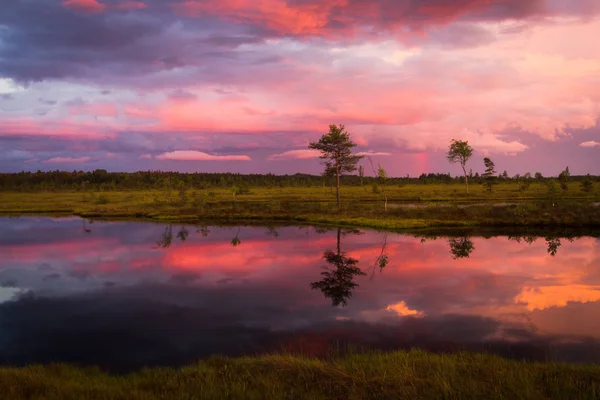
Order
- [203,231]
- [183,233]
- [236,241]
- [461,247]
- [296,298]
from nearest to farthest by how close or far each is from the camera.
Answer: [296,298] → [461,247] → [236,241] → [183,233] → [203,231]

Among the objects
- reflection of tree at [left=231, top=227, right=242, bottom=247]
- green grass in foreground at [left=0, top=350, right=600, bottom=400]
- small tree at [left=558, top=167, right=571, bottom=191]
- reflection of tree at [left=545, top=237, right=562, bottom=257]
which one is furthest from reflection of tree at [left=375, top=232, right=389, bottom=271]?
small tree at [left=558, top=167, right=571, bottom=191]

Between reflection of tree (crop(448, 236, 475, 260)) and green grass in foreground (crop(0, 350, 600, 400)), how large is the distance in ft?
63.0

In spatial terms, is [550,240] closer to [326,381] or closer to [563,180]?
[326,381]

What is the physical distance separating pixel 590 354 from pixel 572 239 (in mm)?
27050

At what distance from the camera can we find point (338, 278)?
23.4m

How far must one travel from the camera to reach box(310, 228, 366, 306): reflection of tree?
1998 centimetres

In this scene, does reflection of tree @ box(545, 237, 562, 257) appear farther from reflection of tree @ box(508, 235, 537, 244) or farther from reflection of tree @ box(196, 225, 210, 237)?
reflection of tree @ box(196, 225, 210, 237)

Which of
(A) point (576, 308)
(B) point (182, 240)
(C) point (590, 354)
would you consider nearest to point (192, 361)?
(C) point (590, 354)

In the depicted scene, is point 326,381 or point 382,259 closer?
point 326,381

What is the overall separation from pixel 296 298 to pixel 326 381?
1071cm

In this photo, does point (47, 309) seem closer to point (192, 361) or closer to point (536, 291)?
point (192, 361)

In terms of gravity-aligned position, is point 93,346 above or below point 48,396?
below

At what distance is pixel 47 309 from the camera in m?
18.9

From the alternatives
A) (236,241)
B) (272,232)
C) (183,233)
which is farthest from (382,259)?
(183,233)
